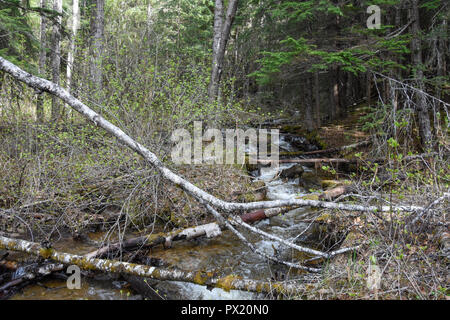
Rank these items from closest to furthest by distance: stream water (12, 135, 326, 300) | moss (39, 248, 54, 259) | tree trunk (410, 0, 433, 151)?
stream water (12, 135, 326, 300) → moss (39, 248, 54, 259) → tree trunk (410, 0, 433, 151)

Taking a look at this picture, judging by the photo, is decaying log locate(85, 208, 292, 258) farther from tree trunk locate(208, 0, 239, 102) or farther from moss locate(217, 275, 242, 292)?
tree trunk locate(208, 0, 239, 102)

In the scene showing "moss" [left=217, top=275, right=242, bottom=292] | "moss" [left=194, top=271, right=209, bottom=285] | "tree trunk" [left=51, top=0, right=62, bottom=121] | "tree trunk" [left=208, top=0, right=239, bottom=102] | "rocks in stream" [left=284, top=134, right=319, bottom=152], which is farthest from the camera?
"rocks in stream" [left=284, top=134, right=319, bottom=152]

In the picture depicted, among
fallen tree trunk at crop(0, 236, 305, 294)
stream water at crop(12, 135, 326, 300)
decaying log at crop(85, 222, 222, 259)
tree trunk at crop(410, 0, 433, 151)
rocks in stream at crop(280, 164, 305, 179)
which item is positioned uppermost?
tree trunk at crop(410, 0, 433, 151)

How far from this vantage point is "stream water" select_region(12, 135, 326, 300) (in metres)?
3.76

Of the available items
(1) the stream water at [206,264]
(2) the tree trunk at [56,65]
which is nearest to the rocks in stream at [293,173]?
(1) the stream water at [206,264]

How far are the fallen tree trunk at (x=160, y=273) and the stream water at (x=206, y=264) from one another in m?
0.34

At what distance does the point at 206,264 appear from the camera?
477cm

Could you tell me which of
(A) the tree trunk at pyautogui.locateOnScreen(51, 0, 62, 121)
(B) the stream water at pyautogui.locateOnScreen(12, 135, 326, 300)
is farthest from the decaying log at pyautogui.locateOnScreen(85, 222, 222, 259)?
(A) the tree trunk at pyautogui.locateOnScreen(51, 0, 62, 121)

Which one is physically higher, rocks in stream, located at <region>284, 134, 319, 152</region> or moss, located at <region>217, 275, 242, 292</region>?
rocks in stream, located at <region>284, 134, 319, 152</region>

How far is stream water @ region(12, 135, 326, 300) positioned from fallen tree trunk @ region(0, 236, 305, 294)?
1.12 feet

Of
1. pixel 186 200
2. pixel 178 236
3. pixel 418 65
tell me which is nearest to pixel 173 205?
pixel 186 200

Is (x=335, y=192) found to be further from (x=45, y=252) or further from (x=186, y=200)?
(x=45, y=252)

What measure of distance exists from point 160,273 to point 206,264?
131 centimetres

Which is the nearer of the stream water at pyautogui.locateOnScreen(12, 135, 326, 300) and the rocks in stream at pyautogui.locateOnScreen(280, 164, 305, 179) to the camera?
the stream water at pyautogui.locateOnScreen(12, 135, 326, 300)
